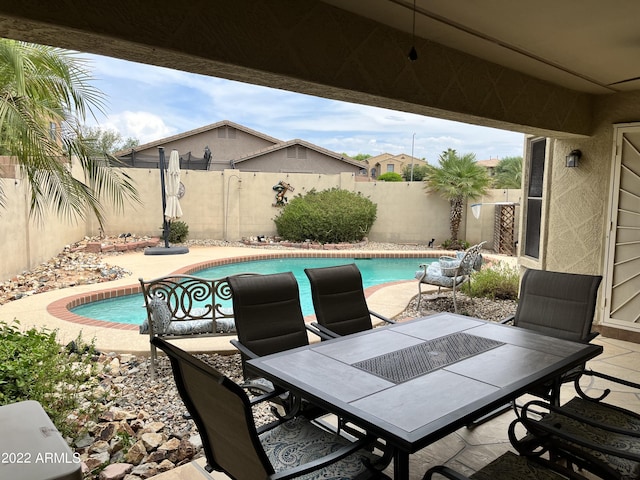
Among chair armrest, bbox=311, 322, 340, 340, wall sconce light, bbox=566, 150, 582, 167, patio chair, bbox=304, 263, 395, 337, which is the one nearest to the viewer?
chair armrest, bbox=311, 322, 340, 340

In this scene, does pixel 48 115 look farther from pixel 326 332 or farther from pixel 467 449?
pixel 467 449

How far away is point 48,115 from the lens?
4.38 m

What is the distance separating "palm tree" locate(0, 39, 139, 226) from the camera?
3.71 metres

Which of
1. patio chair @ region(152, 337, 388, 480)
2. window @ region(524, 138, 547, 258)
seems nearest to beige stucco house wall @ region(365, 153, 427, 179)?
window @ region(524, 138, 547, 258)

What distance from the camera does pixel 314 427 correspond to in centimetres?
229

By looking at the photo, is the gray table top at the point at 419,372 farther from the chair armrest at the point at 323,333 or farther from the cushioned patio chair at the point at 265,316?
the cushioned patio chair at the point at 265,316

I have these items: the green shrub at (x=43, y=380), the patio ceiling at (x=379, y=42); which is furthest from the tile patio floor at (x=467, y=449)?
the patio ceiling at (x=379, y=42)

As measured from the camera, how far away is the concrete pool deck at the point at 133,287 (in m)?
4.73

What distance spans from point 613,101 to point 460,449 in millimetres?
4330

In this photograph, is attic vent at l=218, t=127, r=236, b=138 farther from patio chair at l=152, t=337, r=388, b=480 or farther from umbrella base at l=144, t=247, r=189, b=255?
patio chair at l=152, t=337, r=388, b=480

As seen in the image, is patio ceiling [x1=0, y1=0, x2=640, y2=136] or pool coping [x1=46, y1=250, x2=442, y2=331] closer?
patio ceiling [x1=0, y1=0, x2=640, y2=136]

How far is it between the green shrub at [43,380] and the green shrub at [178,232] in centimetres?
1007

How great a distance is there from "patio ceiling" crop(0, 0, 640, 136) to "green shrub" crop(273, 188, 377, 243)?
957 centimetres

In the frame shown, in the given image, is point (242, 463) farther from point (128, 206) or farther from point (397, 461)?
point (128, 206)
